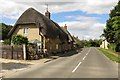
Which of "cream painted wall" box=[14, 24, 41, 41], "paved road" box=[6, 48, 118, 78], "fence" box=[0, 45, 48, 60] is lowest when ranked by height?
"paved road" box=[6, 48, 118, 78]

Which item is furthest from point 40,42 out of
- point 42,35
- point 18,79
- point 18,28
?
point 18,79

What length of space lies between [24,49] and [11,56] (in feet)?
6.34

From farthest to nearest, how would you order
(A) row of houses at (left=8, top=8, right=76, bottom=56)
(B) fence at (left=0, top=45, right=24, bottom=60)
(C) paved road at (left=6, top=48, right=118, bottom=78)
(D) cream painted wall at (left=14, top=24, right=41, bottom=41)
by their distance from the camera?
(D) cream painted wall at (left=14, top=24, right=41, bottom=41), (A) row of houses at (left=8, top=8, right=76, bottom=56), (B) fence at (left=0, top=45, right=24, bottom=60), (C) paved road at (left=6, top=48, right=118, bottom=78)

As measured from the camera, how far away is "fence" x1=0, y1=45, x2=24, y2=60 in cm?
3116

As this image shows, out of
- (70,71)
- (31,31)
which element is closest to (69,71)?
(70,71)

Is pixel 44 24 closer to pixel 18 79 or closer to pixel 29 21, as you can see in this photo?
pixel 29 21

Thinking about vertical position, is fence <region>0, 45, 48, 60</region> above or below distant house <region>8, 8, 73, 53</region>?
below

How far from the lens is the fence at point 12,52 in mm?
31156

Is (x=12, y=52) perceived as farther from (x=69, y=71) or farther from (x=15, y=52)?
(x=69, y=71)

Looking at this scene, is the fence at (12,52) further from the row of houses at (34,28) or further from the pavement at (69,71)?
the row of houses at (34,28)

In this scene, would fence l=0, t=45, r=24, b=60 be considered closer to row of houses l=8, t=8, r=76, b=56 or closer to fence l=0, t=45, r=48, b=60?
fence l=0, t=45, r=48, b=60

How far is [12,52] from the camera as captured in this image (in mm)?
31531

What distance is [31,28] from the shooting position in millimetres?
47688

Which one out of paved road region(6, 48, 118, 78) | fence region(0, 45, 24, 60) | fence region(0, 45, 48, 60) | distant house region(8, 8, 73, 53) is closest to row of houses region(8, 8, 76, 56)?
distant house region(8, 8, 73, 53)
